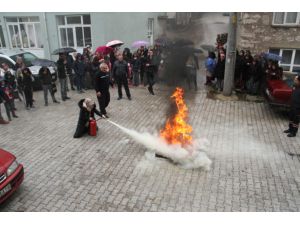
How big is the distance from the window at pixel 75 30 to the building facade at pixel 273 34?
33.2 feet

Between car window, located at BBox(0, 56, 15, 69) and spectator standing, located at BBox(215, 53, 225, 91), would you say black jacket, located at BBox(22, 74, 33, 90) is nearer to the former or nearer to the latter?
car window, located at BBox(0, 56, 15, 69)

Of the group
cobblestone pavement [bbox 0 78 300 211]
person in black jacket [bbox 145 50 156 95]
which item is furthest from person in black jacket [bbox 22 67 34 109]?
person in black jacket [bbox 145 50 156 95]

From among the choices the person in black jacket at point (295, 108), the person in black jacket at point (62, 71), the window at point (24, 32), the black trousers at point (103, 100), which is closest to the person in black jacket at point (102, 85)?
the black trousers at point (103, 100)

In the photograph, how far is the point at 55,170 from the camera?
650 cm

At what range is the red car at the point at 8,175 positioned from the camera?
5039 millimetres

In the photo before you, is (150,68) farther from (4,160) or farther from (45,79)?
(4,160)

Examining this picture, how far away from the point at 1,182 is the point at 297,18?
604 inches

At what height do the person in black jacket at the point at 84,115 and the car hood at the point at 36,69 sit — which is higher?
→ the car hood at the point at 36,69

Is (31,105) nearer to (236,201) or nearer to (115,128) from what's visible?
(115,128)

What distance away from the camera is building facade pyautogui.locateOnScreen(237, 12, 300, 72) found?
47.8ft

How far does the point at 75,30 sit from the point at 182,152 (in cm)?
1557

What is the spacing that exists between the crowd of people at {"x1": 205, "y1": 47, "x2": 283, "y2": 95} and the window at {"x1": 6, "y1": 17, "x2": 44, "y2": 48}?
538 inches

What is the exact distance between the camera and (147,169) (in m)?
6.43

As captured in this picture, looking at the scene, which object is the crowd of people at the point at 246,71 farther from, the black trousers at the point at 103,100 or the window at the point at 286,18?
the black trousers at the point at 103,100
